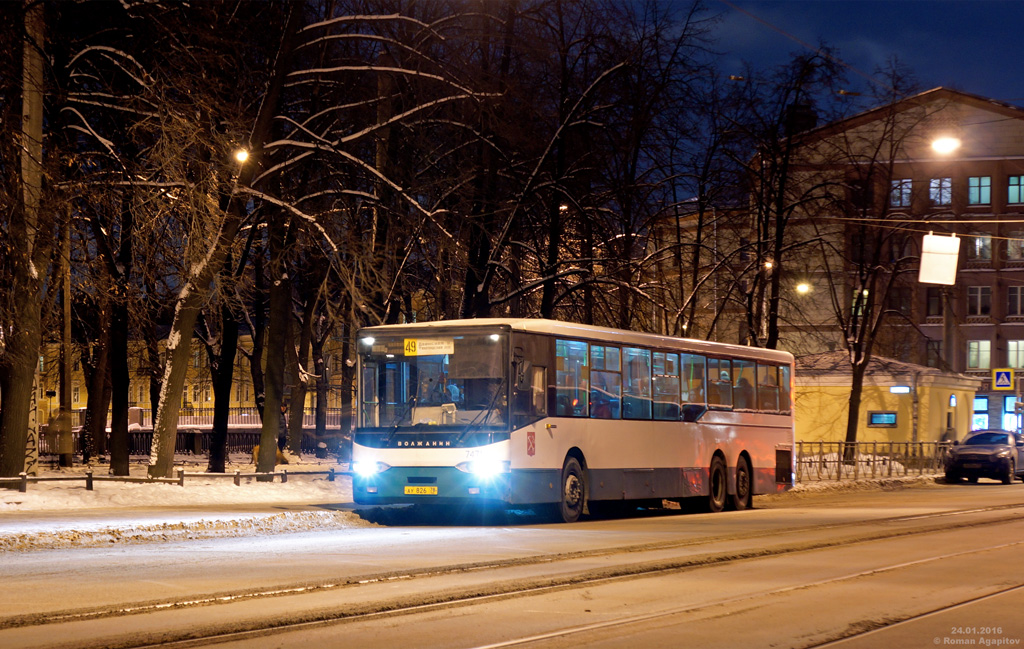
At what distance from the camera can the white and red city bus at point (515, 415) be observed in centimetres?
1978

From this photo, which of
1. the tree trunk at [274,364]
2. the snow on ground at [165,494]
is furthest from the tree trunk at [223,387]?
the snow on ground at [165,494]

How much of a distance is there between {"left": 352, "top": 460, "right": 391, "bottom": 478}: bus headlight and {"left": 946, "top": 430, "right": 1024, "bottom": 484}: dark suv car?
1010 inches

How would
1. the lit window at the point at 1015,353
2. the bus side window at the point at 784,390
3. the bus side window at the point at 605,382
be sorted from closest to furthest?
the bus side window at the point at 605,382
the bus side window at the point at 784,390
the lit window at the point at 1015,353

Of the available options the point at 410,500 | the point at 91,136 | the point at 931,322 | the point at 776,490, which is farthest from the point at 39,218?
the point at 931,322

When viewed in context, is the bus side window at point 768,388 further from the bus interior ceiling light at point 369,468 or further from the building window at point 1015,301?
the building window at point 1015,301

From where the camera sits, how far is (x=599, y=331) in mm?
22141

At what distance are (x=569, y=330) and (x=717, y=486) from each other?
21.9 ft

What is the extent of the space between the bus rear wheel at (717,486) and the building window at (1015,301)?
214 feet

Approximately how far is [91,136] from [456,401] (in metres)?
7.59

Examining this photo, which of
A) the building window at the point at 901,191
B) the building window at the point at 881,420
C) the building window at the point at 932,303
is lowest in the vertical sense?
the building window at the point at 881,420

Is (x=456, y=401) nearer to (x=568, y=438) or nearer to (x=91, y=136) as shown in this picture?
(x=568, y=438)

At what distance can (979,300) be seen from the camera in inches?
3388

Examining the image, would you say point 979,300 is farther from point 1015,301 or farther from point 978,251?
point 978,251

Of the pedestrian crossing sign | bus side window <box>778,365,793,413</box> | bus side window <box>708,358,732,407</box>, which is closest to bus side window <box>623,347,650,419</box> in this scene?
bus side window <box>708,358,732,407</box>
